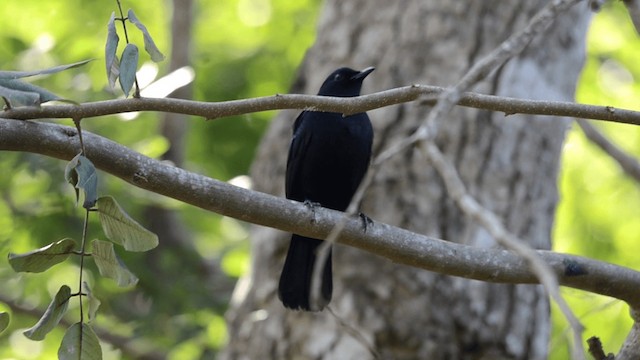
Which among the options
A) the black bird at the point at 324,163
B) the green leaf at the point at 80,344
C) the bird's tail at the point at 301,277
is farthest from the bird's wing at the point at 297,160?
the green leaf at the point at 80,344

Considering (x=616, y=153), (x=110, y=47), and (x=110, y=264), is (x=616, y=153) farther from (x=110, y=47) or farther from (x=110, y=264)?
(x=110, y=264)

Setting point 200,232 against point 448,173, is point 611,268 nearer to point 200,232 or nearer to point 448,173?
point 448,173

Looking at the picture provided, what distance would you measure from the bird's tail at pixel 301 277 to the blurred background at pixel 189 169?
1361mm

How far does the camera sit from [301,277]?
4.66 metres

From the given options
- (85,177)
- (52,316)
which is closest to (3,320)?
(52,316)

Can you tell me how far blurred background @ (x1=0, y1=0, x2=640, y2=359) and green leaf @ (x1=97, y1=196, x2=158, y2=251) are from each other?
260 cm

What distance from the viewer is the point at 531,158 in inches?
219

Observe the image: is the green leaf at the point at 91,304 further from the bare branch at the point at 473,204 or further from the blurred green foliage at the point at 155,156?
the blurred green foliage at the point at 155,156

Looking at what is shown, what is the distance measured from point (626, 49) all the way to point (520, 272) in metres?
5.39

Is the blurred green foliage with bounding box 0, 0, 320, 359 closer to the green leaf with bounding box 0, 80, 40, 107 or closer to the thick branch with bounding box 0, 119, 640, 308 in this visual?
the thick branch with bounding box 0, 119, 640, 308

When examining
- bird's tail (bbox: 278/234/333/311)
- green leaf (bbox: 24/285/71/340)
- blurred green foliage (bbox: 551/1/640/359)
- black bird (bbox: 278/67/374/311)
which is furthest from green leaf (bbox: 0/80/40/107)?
blurred green foliage (bbox: 551/1/640/359)

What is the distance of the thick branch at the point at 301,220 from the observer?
292cm

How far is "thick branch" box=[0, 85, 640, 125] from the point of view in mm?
2885

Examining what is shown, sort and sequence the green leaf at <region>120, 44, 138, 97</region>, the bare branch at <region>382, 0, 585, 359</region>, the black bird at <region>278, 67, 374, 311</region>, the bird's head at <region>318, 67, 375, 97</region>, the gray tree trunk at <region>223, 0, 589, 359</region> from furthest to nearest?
the bird's head at <region>318, 67, 375, 97</region> → the gray tree trunk at <region>223, 0, 589, 359</region> → the black bird at <region>278, 67, 374, 311</region> → the green leaf at <region>120, 44, 138, 97</region> → the bare branch at <region>382, 0, 585, 359</region>
